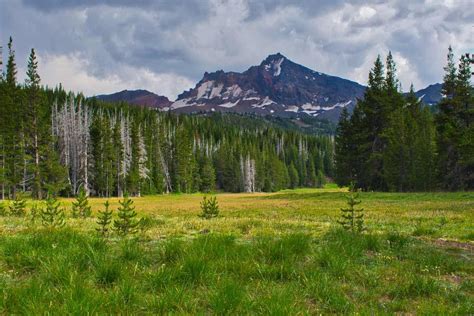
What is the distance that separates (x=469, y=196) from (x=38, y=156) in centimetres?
5832

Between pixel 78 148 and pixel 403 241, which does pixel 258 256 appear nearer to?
pixel 403 241

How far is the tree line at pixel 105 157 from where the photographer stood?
60188mm

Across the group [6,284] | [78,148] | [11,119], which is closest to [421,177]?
[6,284]

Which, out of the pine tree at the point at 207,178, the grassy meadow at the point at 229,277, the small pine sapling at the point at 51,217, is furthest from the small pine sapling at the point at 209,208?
the pine tree at the point at 207,178

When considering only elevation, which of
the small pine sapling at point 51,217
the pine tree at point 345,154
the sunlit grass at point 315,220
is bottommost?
the sunlit grass at point 315,220

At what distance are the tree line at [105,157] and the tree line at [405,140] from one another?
142 feet

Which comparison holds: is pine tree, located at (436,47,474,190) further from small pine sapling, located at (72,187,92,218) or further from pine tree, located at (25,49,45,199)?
pine tree, located at (25,49,45,199)

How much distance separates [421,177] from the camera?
54281mm

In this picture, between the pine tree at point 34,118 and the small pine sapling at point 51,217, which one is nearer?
the small pine sapling at point 51,217

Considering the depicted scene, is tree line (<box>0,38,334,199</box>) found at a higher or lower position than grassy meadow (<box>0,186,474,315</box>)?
higher

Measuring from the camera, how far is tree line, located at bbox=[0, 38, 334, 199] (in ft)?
197

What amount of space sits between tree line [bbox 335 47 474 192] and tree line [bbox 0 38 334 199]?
4321cm

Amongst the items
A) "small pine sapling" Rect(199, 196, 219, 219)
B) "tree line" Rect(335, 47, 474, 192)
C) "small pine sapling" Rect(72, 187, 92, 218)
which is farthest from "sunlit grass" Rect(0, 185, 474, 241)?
"tree line" Rect(335, 47, 474, 192)

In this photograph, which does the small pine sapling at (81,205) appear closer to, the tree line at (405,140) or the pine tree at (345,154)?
the tree line at (405,140)
